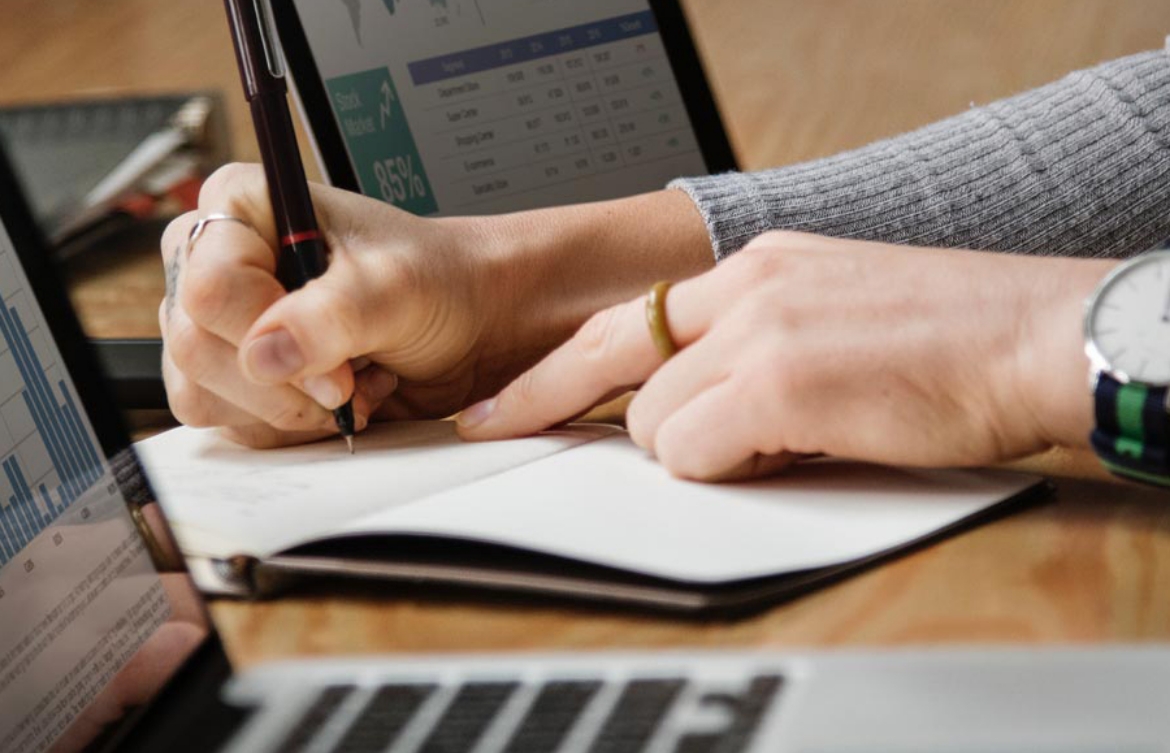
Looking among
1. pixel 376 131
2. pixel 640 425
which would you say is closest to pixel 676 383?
Result: pixel 640 425

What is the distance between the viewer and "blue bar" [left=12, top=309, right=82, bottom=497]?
53 cm

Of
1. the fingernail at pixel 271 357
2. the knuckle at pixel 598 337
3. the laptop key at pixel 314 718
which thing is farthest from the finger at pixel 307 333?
the laptop key at pixel 314 718

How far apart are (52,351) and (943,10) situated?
1369 millimetres

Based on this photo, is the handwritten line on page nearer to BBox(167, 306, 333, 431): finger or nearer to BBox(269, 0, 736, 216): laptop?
BBox(167, 306, 333, 431): finger

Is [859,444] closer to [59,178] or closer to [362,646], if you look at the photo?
[362,646]

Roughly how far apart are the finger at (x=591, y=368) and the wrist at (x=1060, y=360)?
0.14 m

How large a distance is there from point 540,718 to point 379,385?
34 cm

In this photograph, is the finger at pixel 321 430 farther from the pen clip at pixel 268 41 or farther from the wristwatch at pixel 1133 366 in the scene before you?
the wristwatch at pixel 1133 366

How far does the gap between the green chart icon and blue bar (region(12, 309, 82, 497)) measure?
1.45 ft

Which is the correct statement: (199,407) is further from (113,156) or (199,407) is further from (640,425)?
(113,156)

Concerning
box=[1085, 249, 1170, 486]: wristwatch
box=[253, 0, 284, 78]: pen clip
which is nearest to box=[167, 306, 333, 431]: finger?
box=[253, 0, 284, 78]: pen clip

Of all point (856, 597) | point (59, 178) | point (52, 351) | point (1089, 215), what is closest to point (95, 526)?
point (52, 351)

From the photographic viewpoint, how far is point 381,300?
71 cm

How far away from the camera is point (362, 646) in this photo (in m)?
0.56
